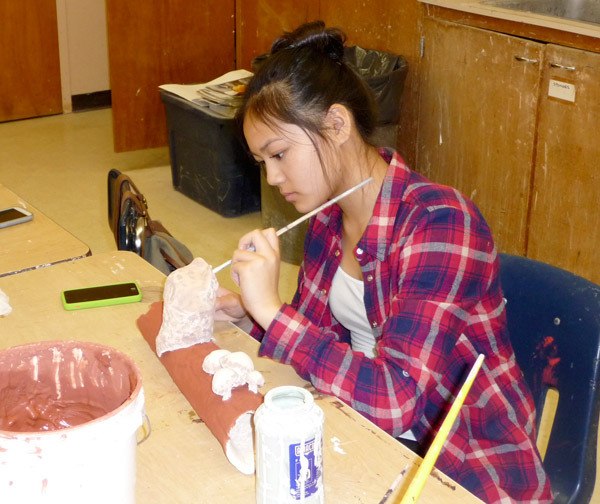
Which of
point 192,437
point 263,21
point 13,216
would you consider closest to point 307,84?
point 192,437

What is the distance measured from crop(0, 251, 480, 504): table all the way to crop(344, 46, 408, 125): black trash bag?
5.42ft

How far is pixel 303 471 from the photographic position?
34.7 inches

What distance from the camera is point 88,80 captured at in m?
4.93

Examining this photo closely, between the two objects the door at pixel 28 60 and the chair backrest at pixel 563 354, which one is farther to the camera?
the door at pixel 28 60

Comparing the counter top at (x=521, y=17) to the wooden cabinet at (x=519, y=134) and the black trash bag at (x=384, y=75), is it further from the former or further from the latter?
the black trash bag at (x=384, y=75)

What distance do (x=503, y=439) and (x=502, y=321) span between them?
16 cm

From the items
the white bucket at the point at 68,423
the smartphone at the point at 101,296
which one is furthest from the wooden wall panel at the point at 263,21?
the white bucket at the point at 68,423

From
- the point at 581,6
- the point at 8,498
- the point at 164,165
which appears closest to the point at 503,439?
the point at 8,498

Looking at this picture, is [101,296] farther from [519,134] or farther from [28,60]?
[28,60]

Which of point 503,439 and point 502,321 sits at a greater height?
point 502,321

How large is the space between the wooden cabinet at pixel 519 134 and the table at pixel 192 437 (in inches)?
60.2

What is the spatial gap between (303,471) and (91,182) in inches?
128

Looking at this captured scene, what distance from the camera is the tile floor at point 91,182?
132 inches

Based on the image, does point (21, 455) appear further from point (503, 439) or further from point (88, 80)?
point (88, 80)
